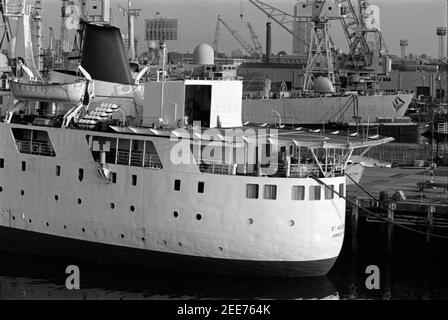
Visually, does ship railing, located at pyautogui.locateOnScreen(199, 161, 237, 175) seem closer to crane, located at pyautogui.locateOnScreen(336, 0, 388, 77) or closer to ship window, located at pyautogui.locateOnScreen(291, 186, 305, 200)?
ship window, located at pyautogui.locateOnScreen(291, 186, 305, 200)

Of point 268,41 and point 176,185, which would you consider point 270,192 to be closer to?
point 176,185

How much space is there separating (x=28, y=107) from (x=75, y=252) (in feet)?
24.0

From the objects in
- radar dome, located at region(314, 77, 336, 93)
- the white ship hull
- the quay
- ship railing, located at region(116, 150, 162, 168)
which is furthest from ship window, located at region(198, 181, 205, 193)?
radar dome, located at region(314, 77, 336, 93)

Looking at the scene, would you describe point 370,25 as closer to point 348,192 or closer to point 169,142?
point 348,192

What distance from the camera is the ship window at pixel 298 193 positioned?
95.5 ft

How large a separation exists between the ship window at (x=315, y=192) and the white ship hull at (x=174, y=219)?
0.18m

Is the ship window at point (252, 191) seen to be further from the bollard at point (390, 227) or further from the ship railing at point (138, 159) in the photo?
the bollard at point (390, 227)

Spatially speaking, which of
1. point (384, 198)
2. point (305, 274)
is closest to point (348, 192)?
point (384, 198)

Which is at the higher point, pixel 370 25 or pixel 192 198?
pixel 370 25

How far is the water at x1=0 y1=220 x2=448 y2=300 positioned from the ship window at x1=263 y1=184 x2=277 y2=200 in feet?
10.2

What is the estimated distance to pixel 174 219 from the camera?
29656mm

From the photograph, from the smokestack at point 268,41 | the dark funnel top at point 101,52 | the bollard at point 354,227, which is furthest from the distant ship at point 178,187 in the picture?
the smokestack at point 268,41

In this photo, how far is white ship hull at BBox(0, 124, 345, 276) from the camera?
29078 millimetres
